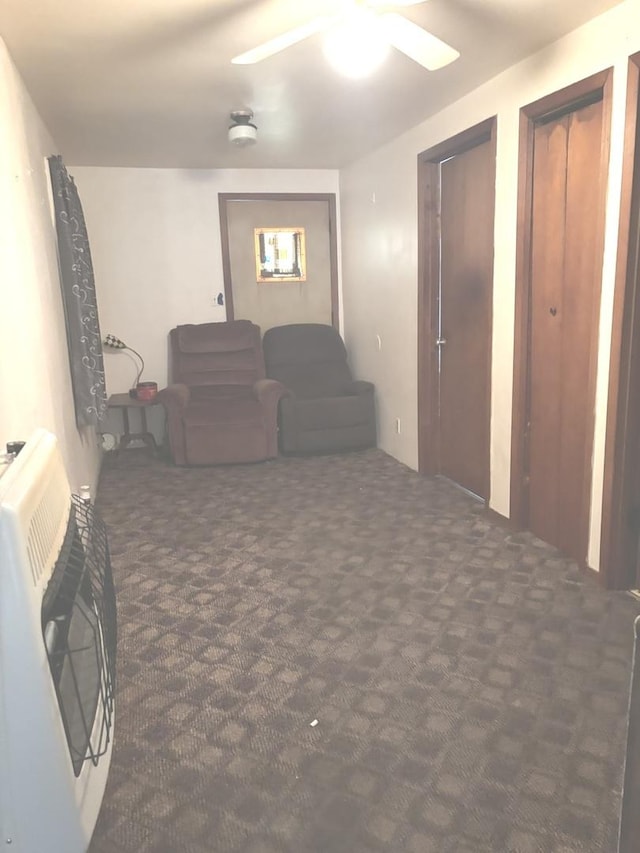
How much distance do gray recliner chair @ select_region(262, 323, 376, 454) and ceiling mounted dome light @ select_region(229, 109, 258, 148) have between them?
5.70ft

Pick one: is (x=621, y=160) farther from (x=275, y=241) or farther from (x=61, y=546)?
(x=275, y=241)

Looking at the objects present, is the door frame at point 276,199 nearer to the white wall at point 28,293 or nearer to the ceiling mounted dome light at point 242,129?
the ceiling mounted dome light at point 242,129

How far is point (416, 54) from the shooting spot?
82.6 inches

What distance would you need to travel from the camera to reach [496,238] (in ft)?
10.3

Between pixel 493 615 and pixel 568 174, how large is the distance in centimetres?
186

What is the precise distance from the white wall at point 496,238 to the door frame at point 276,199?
4.0 inches

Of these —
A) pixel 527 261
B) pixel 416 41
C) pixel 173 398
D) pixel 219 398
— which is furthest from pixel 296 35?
pixel 219 398

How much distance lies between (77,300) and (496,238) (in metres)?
2.26

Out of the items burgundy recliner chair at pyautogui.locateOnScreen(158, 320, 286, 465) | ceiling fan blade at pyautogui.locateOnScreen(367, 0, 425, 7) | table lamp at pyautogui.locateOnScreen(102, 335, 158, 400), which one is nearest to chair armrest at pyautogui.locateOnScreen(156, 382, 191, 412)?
burgundy recliner chair at pyautogui.locateOnScreen(158, 320, 286, 465)

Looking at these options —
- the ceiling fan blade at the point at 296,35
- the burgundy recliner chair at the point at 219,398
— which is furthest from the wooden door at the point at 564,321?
the burgundy recliner chair at the point at 219,398

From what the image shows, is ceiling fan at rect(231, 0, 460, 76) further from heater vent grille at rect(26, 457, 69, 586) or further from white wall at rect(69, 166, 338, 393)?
white wall at rect(69, 166, 338, 393)

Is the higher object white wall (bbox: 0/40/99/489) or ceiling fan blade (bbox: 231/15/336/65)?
ceiling fan blade (bbox: 231/15/336/65)

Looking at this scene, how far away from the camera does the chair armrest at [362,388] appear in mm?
4695

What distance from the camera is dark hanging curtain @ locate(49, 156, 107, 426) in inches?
134
